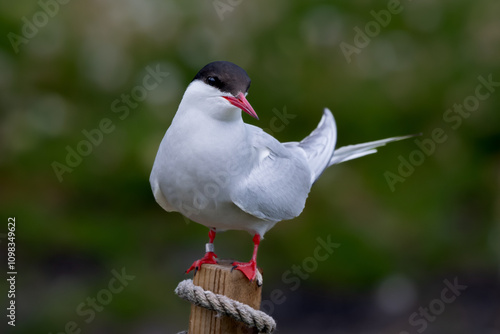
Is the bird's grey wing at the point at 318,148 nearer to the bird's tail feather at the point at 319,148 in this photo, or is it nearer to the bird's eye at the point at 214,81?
the bird's tail feather at the point at 319,148

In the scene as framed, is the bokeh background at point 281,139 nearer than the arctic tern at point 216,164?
No

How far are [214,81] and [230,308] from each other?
68cm

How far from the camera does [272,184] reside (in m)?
2.22

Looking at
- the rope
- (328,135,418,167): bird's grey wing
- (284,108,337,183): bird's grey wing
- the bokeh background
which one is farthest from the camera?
the bokeh background

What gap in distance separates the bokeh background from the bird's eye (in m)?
2.26

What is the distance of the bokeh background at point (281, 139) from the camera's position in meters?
4.22

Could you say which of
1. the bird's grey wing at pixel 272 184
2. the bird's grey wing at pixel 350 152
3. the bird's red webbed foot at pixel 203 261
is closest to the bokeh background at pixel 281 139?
the bird's grey wing at pixel 350 152

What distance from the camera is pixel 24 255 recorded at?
4.33 metres

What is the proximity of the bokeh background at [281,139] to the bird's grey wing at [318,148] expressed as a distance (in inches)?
59.9

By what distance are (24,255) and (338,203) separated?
6.88ft

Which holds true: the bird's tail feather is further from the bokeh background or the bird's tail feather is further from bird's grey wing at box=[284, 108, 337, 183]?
the bokeh background

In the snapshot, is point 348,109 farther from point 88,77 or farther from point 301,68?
point 88,77

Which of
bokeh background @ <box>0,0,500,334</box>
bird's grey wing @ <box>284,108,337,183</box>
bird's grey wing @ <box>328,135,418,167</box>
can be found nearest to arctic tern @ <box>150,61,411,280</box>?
bird's grey wing @ <box>284,108,337,183</box>

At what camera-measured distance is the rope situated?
1831 millimetres
